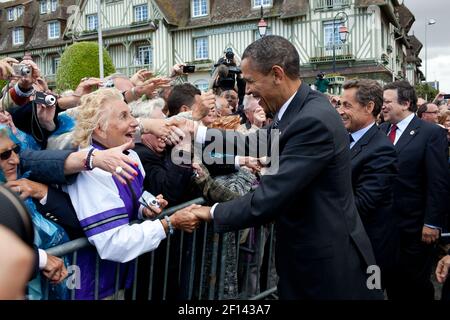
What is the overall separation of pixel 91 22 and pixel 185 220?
3312 centimetres

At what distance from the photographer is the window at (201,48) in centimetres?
2965

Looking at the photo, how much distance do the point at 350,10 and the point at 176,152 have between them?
25.4 metres

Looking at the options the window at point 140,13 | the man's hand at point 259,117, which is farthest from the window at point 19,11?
the man's hand at point 259,117

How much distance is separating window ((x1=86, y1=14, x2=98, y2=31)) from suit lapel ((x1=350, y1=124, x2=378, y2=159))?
104 ft

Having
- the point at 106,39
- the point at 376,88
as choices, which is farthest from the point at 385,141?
the point at 106,39

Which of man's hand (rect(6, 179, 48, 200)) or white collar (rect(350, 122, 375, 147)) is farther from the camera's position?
white collar (rect(350, 122, 375, 147))

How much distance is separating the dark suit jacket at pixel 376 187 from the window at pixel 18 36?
3918 cm

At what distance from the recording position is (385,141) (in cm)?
387

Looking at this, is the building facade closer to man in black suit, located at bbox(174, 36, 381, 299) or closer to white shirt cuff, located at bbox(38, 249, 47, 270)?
man in black suit, located at bbox(174, 36, 381, 299)

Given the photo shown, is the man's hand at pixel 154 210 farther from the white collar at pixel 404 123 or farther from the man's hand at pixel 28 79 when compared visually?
the white collar at pixel 404 123

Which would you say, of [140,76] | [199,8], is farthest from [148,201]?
[199,8]

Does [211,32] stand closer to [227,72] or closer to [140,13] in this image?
[140,13]

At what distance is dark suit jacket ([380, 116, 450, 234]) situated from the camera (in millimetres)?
4609

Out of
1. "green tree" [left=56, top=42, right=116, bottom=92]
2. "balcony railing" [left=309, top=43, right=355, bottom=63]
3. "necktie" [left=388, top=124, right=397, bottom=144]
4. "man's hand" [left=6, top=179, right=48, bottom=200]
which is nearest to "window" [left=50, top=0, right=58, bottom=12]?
"green tree" [left=56, top=42, right=116, bottom=92]
